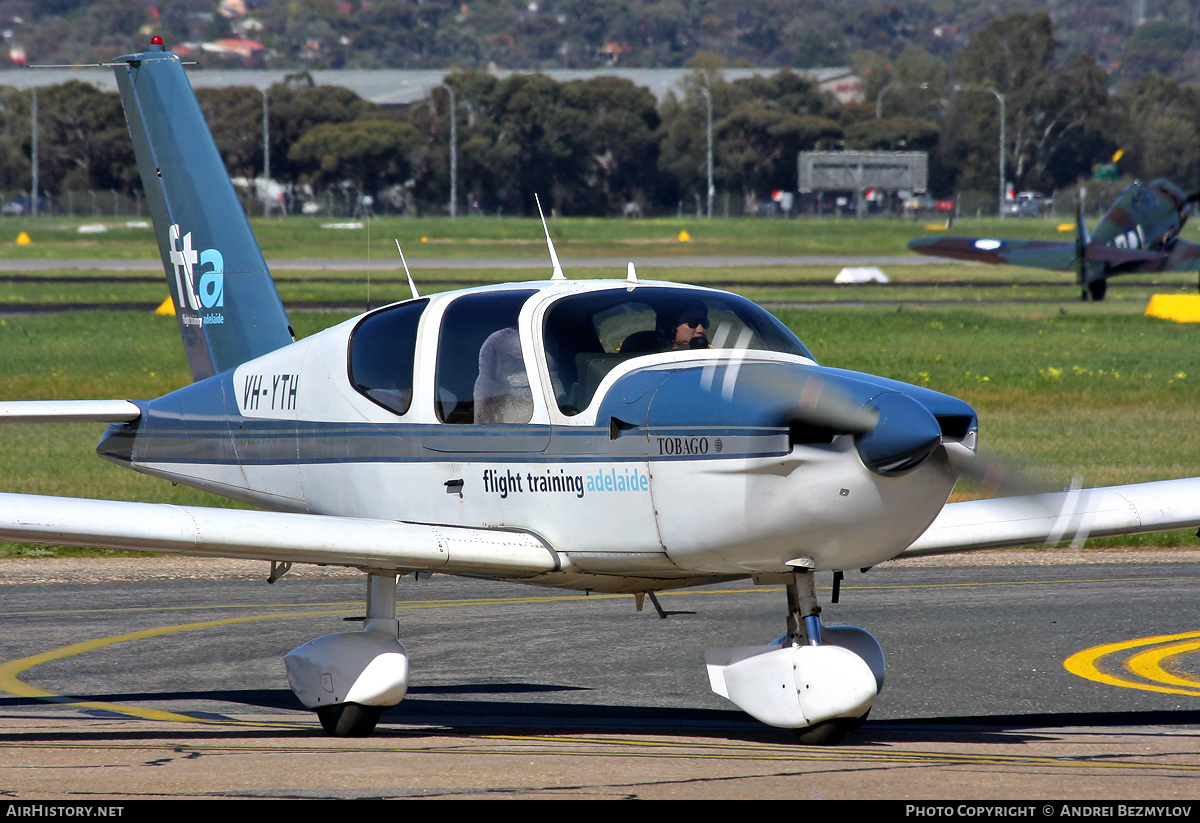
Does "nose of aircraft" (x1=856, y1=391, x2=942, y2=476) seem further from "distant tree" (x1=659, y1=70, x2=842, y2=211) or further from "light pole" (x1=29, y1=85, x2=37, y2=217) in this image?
"distant tree" (x1=659, y1=70, x2=842, y2=211)

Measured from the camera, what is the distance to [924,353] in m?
31.2

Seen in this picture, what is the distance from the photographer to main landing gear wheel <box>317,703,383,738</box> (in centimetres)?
827

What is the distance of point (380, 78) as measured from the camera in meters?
162

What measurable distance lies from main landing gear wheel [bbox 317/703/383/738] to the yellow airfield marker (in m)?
33.9

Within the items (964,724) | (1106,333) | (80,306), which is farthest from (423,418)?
(80,306)

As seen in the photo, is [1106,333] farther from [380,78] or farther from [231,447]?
[380,78]

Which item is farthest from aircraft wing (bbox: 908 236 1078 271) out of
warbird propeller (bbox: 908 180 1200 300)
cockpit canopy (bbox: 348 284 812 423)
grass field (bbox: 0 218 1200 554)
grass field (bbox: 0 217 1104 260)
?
cockpit canopy (bbox: 348 284 812 423)

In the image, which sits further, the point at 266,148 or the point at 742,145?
the point at 742,145

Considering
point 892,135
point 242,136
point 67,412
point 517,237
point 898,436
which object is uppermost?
point 892,135

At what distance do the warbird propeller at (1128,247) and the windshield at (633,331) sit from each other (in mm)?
37376

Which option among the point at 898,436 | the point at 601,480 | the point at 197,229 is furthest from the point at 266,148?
the point at 898,436

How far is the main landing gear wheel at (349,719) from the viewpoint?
27.1 ft

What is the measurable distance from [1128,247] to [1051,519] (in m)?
38.1

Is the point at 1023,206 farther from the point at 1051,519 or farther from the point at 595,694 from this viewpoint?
the point at 595,694
